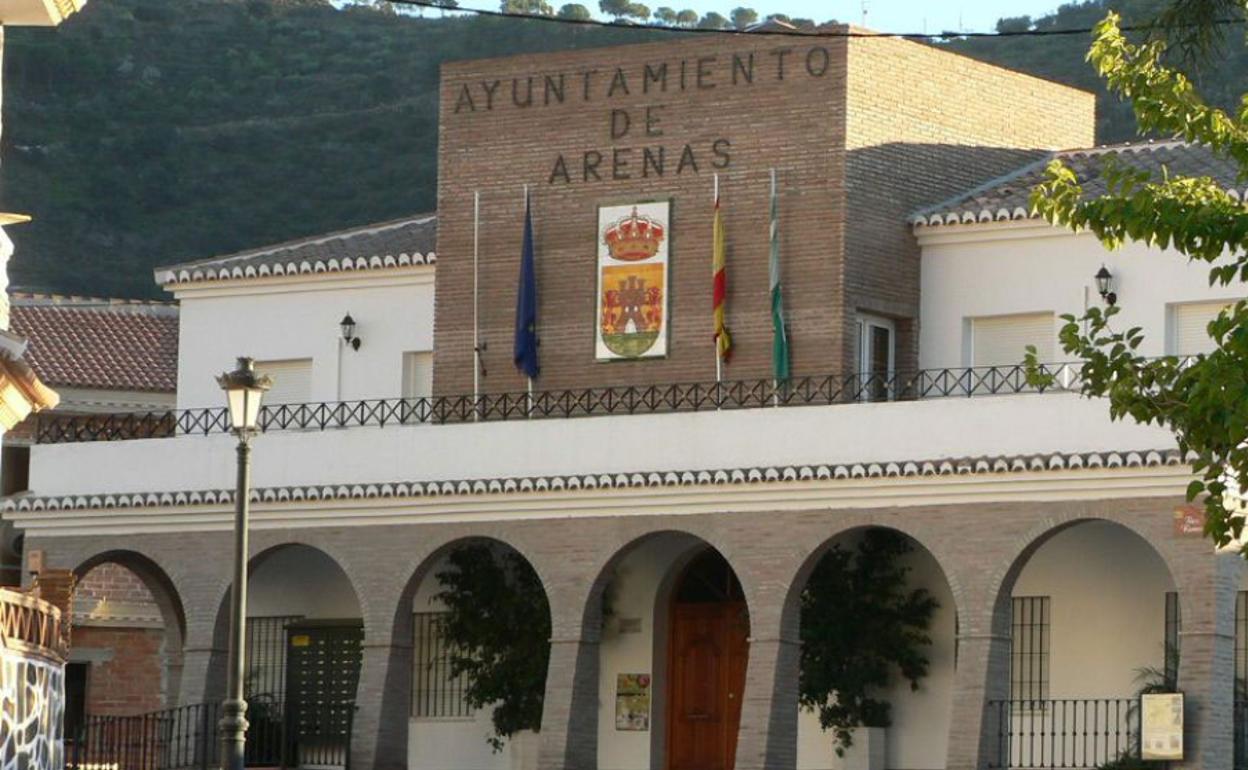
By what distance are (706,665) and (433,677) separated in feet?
12.0

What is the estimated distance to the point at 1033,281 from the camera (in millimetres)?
35219

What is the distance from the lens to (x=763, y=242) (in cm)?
3531

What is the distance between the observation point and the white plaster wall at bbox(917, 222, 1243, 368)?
34188mm

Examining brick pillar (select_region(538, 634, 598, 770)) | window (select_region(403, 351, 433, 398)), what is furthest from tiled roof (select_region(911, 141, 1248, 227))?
window (select_region(403, 351, 433, 398))

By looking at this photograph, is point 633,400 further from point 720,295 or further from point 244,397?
point 244,397

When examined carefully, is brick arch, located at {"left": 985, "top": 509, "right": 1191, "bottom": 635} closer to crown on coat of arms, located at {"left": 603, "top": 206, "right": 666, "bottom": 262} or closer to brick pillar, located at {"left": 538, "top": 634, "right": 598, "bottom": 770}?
brick pillar, located at {"left": 538, "top": 634, "right": 598, "bottom": 770}

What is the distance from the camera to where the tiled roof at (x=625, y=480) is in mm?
31000

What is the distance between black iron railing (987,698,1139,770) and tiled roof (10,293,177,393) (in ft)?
67.2

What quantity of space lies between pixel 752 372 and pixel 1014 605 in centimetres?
401

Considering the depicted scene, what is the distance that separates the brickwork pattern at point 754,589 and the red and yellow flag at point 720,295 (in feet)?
7.59

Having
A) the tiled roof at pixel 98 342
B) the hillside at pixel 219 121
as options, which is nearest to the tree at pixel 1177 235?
the tiled roof at pixel 98 342

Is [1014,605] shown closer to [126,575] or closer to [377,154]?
[126,575]

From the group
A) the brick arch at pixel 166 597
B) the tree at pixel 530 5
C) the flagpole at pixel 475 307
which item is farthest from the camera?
the tree at pixel 530 5

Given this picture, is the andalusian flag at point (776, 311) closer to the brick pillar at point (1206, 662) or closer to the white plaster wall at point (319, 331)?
the white plaster wall at point (319, 331)
